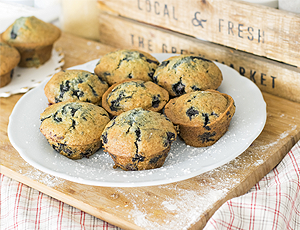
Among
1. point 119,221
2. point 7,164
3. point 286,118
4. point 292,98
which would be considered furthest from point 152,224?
point 292,98

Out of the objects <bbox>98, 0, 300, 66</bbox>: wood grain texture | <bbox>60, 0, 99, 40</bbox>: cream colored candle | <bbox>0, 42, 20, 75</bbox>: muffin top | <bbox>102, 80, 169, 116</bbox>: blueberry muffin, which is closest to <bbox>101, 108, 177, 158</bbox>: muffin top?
<bbox>102, 80, 169, 116</bbox>: blueberry muffin

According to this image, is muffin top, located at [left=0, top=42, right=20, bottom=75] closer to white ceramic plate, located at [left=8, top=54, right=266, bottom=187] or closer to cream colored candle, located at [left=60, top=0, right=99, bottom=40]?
white ceramic plate, located at [left=8, top=54, right=266, bottom=187]

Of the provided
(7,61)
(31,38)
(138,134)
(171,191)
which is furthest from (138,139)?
(31,38)

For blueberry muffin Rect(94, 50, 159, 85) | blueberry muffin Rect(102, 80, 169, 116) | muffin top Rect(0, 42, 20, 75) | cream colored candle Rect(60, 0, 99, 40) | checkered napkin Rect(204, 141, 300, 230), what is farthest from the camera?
cream colored candle Rect(60, 0, 99, 40)

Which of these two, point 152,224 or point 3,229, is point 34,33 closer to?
point 3,229

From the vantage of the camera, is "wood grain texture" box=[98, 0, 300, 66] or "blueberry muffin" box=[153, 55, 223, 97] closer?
"blueberry muffin" box=[153, 55, 223, 97]

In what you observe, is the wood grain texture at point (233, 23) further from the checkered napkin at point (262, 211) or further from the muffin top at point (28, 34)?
the checkered napkin at point (262, 211)
